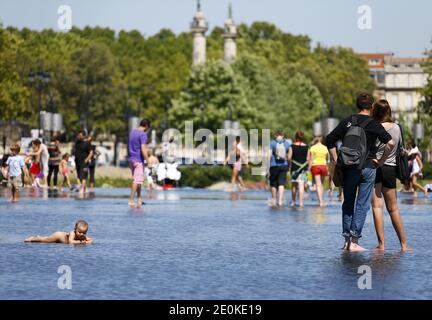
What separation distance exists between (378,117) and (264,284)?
4.33 meters

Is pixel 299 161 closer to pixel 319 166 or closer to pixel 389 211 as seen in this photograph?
pixel 319 166

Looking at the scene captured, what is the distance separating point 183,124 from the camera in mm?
101062

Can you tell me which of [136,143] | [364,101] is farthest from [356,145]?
[136,143]

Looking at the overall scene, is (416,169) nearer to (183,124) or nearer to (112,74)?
(183,124)

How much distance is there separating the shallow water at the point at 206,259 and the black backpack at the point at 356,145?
42.9 inches

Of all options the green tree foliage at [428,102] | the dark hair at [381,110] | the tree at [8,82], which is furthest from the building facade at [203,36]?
the dark hair at [381,110]

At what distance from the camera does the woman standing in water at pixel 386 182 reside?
1532 cm

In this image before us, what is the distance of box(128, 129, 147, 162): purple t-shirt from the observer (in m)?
26.6

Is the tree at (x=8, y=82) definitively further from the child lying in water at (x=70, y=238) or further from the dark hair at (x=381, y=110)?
the dark hair at (x=381, y=110)

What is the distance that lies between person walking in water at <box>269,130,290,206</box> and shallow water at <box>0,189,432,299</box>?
4.54 meters

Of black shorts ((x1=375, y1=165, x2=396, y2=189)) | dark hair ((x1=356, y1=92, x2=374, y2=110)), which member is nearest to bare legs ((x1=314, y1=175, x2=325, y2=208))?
black shorts ((x1=375, y1=165, x2=396, y2=189))

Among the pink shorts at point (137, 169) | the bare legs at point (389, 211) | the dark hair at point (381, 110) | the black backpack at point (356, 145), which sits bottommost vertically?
the bare legs at point (389, 211)

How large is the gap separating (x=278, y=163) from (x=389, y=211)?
13465 mm

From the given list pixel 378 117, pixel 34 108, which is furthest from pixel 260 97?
pixel 378 117
